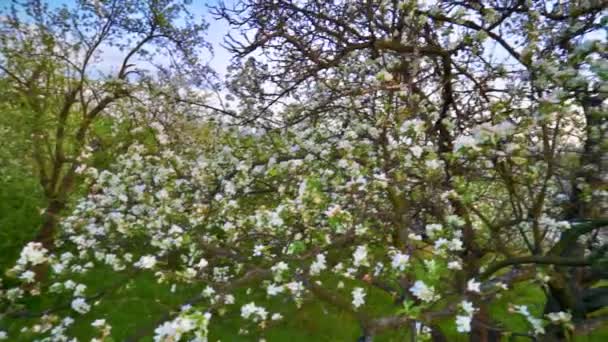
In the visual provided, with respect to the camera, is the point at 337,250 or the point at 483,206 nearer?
the point at 337,250

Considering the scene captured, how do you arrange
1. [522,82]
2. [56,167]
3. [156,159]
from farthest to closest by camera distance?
1. [56,167]
2. [156,159]
3. [522,82]

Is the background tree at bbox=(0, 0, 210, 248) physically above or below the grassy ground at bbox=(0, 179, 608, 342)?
above

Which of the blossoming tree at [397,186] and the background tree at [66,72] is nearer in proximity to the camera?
the blossoming tree at [397,186]

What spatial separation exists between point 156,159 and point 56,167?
4.12m

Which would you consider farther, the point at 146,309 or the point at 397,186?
the point at 146,309

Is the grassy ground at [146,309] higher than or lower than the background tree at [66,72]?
lower

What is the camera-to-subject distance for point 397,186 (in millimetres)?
4117

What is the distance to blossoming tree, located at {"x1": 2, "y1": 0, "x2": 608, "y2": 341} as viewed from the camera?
131 inches

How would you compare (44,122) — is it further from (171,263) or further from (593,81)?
(593,81)

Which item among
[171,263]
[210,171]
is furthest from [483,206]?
[171,263]

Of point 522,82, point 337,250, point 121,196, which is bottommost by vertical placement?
point 337,250

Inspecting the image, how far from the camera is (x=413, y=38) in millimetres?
4793

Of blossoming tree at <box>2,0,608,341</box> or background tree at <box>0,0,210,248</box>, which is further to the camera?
background tree at <box>0,0,210,248</box>

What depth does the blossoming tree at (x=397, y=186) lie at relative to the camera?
3.33 meters
